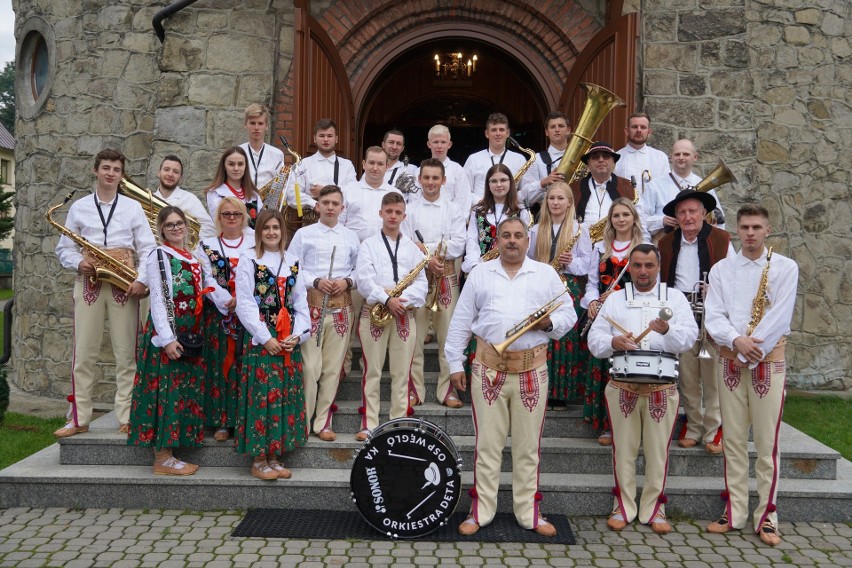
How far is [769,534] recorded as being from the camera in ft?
15.2

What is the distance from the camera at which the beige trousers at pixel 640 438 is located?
187 inches

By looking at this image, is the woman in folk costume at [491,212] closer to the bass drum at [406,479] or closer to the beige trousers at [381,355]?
the beige trousers at [381,355]

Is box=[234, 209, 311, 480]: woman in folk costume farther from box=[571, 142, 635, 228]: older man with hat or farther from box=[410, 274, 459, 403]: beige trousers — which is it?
box=[571, 142, 635, 228]: older man with hat

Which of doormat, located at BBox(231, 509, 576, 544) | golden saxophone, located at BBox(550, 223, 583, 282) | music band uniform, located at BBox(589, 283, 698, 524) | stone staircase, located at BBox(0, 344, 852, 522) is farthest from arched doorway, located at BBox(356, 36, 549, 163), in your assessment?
doormat, located at BBox(231, 509, 576, 544)

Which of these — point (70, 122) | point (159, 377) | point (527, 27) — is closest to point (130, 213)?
point (159, 377)

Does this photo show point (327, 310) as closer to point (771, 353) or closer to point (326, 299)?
point (326, 299)

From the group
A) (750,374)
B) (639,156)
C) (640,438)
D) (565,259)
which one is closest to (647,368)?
(640,438)

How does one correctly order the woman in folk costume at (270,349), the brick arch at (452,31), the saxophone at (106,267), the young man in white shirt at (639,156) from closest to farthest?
the woman in folk costume at (270,349)
the saxophone at (106,267)
the young man in white shirt at (639,156)
the brick arch at (452,31)

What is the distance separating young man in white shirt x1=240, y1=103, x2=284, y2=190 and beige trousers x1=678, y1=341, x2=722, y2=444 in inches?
145

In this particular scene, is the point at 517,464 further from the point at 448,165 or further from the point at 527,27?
the point at 527,27

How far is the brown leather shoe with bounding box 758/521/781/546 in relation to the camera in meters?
4.61

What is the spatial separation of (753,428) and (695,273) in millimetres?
1164

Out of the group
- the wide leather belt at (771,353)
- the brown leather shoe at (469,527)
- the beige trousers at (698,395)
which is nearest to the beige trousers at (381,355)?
the brown leather shoe at (469,527)

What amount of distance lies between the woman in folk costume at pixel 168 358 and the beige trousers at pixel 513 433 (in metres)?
1.96
